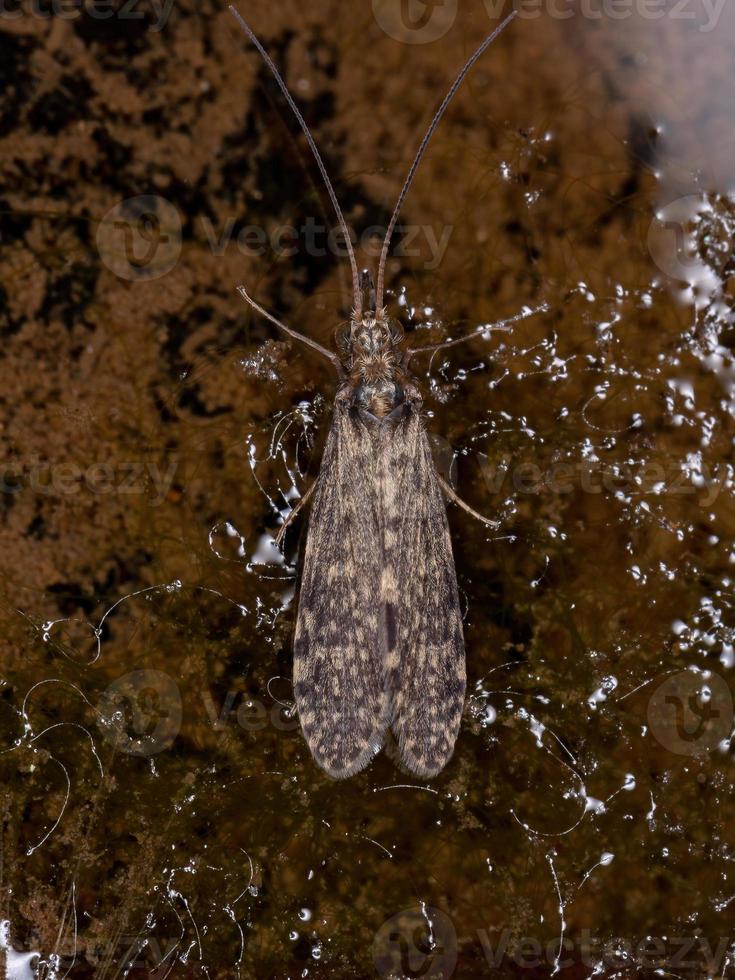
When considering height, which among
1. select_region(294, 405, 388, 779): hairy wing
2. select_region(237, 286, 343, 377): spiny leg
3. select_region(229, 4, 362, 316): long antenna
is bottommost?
select_region(294, 405, 388, 779): hairy wing

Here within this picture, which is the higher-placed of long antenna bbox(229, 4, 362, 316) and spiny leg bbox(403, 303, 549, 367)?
long antenna bbox(229, 4, 362, 316)

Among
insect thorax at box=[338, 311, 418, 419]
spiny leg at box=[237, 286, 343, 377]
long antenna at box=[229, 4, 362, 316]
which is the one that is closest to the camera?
long antenna at box=[229, 4, 362, 316]

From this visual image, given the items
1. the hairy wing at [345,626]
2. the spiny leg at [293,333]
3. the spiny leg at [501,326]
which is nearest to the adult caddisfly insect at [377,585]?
the hairy wing at [345,626]

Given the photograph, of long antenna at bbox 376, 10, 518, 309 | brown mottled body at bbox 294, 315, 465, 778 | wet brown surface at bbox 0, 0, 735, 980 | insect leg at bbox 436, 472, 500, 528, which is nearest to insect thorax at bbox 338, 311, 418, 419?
brown mottled body at bbox 294, 315, 465, 778

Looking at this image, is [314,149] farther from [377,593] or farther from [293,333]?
[377,593]

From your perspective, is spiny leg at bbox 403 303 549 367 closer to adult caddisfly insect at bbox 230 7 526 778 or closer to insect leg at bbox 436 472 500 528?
adult caddisfly insect at bbox 230 7 526 778

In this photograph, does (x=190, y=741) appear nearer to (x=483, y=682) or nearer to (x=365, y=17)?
(x=483, y=682)

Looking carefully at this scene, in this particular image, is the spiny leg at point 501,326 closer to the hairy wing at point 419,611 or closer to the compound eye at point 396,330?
the compound eye at point 396,330
